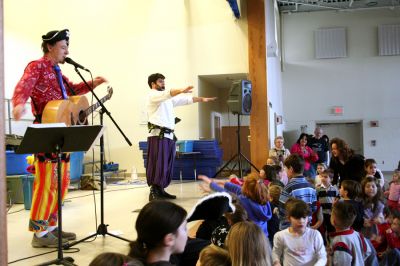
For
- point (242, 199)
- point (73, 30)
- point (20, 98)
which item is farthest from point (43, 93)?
point (73, 30)

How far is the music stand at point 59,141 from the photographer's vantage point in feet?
7.43

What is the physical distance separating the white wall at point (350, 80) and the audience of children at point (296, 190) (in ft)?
29.3

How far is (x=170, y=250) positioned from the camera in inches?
55.5

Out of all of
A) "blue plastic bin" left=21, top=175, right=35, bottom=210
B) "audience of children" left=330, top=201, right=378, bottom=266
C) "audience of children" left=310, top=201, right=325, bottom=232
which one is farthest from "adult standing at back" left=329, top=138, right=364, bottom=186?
"blue plastic bin" left=21, top=175, right=35, bottom=210

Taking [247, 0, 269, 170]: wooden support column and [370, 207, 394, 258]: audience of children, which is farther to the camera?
[247, 0, 269, 170]: wooden support column

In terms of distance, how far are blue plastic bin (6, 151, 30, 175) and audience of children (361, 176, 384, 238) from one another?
14.8 ft

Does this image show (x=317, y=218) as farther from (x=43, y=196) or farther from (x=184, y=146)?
(x=184, y=146)

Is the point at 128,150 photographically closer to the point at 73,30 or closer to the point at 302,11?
the point at 73,30

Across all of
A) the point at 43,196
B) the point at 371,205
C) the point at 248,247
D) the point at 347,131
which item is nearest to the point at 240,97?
the point at 371,205

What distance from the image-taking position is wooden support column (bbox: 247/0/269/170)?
23.6ft

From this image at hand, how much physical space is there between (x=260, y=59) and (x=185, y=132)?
2.08 metres

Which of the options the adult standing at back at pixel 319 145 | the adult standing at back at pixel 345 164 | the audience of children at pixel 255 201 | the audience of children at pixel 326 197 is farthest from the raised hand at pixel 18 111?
the adult standing at back at pixel 319 145

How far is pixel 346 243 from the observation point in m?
2.50

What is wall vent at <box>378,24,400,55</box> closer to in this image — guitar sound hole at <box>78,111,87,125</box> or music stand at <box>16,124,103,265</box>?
guitar sound hole at <box>78,111,87,125</box>
